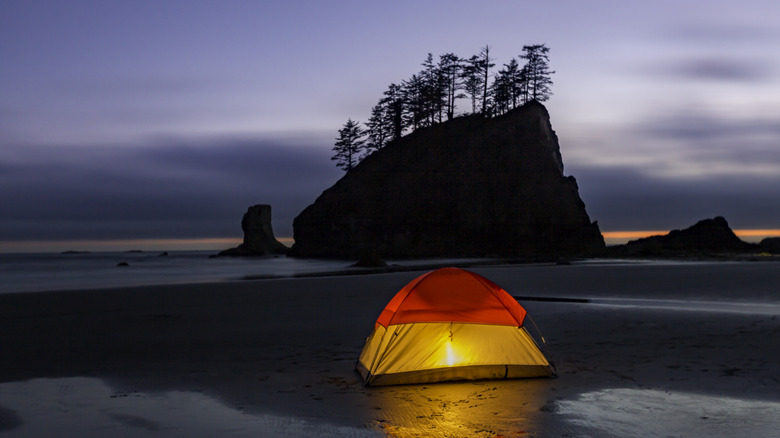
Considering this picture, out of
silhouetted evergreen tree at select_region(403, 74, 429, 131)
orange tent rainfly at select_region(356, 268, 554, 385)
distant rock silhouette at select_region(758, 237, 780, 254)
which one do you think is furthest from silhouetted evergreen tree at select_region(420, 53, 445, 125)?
orange tent rainfly at select_region(356, 268, 554, 385)

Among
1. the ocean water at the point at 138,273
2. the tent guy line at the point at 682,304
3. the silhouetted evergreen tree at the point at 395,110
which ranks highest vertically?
the silhouetted evergreen tree at the point at 395,110

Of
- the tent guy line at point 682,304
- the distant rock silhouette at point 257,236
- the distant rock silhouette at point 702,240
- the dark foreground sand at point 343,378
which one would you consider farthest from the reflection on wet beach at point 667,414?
the distant rock silhouette at point 257,236

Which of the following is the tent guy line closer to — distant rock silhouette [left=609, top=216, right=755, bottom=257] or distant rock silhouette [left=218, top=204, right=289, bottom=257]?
distant rock silhouette [left=609, top=216, right=755, bottom=257]

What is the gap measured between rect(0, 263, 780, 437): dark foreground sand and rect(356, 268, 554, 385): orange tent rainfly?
0.81 ft

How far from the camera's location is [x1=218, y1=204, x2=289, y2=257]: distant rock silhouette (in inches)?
3570

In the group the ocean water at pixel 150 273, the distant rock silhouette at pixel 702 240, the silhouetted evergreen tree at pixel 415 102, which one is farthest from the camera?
Answer: the silhouetted evergreen tree at pixel 415 102

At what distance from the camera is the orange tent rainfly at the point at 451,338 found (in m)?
8.37

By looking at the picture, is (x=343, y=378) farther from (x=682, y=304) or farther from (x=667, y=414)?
(x=682, y=304)

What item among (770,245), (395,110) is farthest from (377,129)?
(770,245)

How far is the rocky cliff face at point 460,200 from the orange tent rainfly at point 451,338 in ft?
167

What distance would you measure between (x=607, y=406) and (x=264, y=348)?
20.7ft

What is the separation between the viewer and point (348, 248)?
68812 mm

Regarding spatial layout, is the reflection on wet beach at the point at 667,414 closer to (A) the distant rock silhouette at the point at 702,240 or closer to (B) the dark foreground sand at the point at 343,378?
(B) the dark foreground sand at the point at 343,378

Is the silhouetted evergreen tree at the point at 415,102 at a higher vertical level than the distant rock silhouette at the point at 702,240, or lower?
higher
